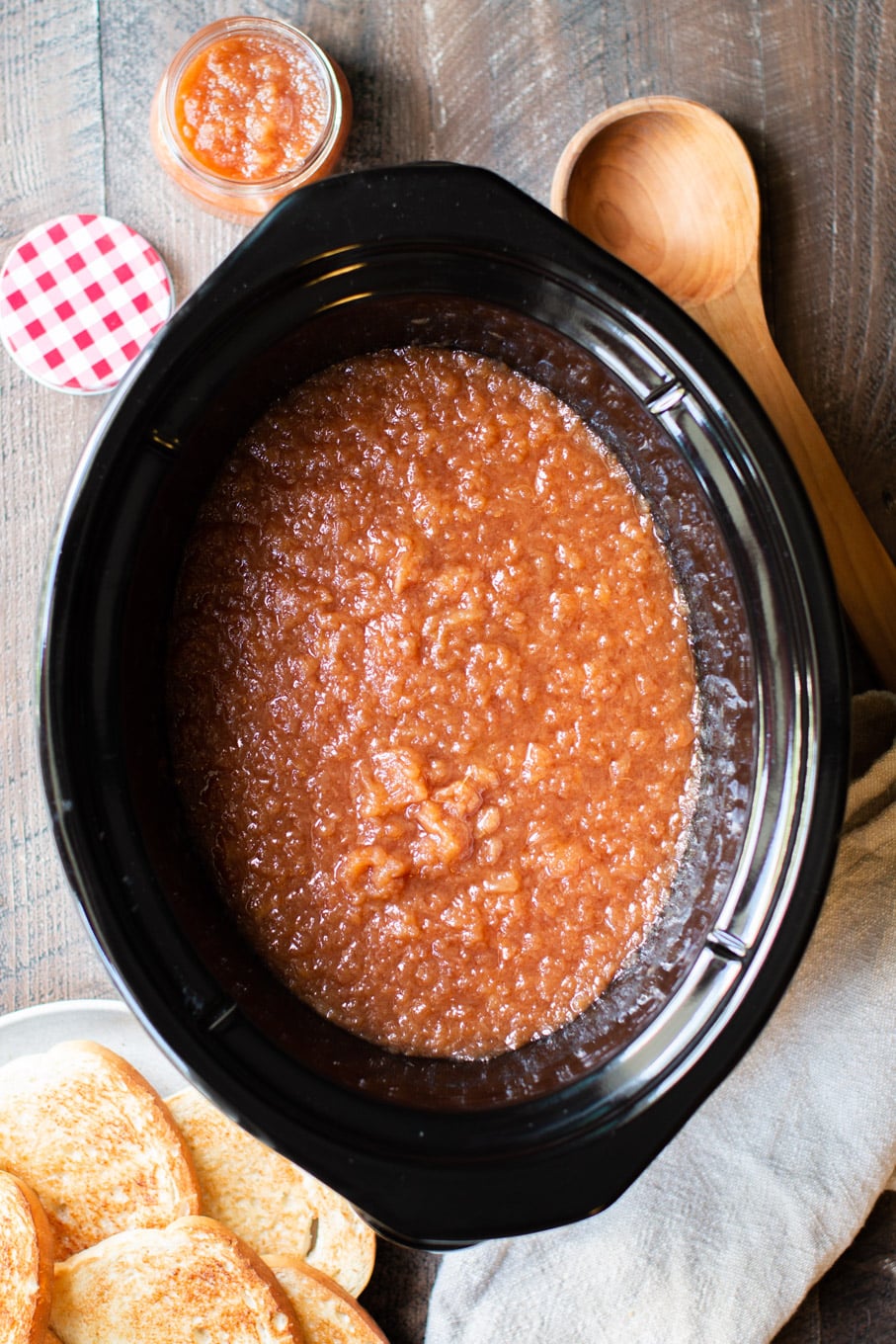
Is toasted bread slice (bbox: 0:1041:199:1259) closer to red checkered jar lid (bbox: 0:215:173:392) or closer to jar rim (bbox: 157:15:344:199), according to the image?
red checkered jar lid (bbox: 0:215:173:392)

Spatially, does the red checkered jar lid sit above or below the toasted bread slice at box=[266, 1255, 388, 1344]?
above

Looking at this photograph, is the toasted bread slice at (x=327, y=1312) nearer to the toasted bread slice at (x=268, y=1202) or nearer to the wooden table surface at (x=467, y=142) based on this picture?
the toasted bread slice at (x=268, y=1202)

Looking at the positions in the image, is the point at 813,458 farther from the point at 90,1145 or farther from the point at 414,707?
the point at 90,1145

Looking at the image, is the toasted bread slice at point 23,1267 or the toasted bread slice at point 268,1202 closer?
the toasted bread slice at point 23,1267

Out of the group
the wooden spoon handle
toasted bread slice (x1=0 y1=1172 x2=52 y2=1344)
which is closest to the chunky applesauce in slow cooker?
the wooden spoon handle

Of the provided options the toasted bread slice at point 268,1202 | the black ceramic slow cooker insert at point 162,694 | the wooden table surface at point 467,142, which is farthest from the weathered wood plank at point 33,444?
the black ceramic slow cooker insert at point 162,694

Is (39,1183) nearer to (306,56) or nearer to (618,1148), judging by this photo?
(618,1148)
